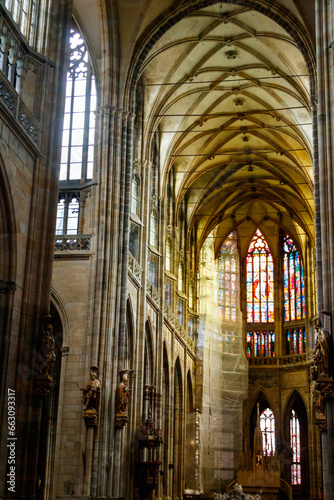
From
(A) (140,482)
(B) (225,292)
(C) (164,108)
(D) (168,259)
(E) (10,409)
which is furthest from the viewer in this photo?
(B) (225,292)

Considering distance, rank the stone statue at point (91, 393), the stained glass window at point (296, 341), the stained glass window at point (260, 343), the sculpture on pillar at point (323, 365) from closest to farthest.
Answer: the sculpture on pillar at point (323, 365) < the stone statue at point (91, 393) < the stained glass window at point (296, 341) < the stained glass window at point (260, 343)

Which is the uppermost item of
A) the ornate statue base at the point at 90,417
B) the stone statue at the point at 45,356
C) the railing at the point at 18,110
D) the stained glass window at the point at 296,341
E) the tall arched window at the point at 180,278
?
the tall arched window at the point at 180,278

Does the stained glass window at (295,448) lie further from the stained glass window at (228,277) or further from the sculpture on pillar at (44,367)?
the sculpture on pillar at (44,367)

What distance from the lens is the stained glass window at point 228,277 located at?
47969 millimetres

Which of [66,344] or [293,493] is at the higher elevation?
[66,344]

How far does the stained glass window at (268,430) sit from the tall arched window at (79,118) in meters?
24.8

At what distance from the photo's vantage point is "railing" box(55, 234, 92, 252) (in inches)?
994

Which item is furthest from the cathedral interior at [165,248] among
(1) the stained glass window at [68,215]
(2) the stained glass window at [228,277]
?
(2) the stained glass window at [228,277]

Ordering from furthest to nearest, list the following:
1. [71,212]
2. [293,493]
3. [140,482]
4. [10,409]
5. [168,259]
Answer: [293,493] → [168,259] → [140,482] → [71,212] → [10,409]

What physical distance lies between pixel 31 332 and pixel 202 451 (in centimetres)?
2681

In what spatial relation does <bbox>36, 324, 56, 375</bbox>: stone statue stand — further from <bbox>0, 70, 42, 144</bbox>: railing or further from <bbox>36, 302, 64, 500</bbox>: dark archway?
<bbox>36, 302, 64, 500</bbox>: dark archway

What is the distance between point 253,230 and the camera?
49.4 m

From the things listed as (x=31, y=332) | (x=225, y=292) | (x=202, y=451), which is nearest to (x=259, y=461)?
(x=202, y=451)

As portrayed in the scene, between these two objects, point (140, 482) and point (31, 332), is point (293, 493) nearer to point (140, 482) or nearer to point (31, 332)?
point (140, 482)
